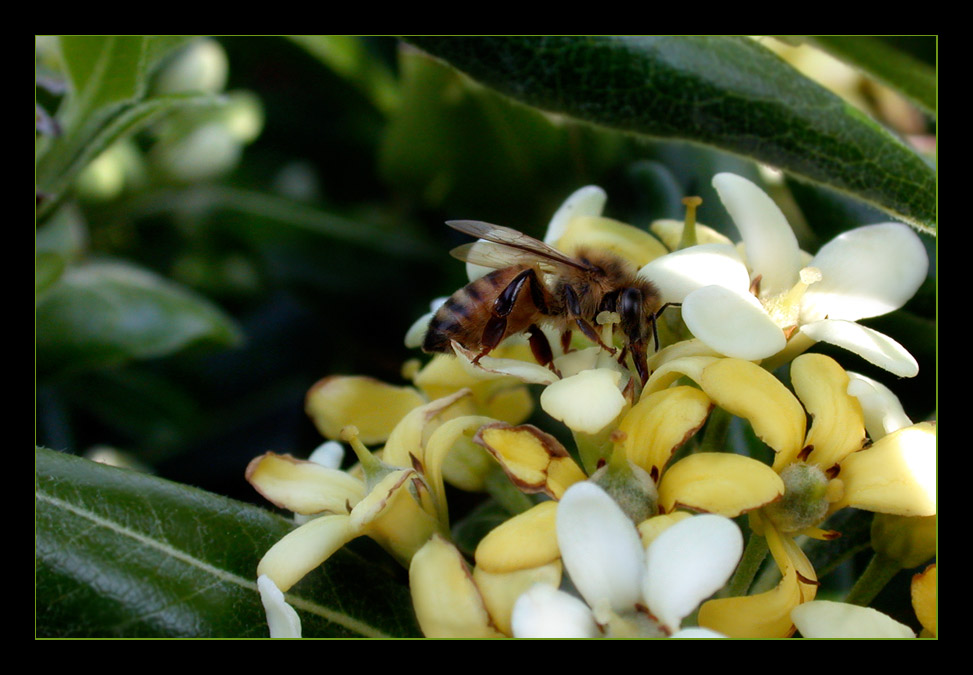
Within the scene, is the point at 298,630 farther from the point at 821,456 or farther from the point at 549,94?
the point at 549,94

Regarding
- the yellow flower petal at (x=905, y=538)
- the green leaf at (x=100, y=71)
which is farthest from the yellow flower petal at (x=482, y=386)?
the green leaf at (x=100, y=71)

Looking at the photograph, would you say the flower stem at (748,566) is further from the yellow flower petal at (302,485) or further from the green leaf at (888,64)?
the green leaf at (888,64)

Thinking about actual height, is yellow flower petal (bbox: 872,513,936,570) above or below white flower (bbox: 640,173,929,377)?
below

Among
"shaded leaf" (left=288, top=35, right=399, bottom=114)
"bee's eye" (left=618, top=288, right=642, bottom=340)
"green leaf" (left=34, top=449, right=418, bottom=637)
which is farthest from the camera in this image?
"shaded leaf" (left=288, top=35, right=399, bottom=114)

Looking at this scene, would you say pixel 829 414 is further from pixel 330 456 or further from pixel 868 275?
pixel 330 456

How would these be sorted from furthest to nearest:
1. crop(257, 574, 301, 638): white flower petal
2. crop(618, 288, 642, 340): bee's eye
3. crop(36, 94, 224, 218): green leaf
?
1. crop(36, 94, 224, 218): green leaf
2. crop(618, 288, 642, 340): bee's eye
3. crop(257, 574, 301, 638): white flower petal

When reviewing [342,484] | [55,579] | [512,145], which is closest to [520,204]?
[512,145]

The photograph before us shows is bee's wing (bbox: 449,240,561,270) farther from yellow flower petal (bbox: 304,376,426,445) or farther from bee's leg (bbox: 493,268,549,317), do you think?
yellow flower petal (bbox: 304,376,426,445)

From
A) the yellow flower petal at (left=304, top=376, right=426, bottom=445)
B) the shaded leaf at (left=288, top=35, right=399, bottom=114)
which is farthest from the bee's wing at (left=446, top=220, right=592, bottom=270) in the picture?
the shaded leaf at (left=288, top=35, right=399, bottom=114)
